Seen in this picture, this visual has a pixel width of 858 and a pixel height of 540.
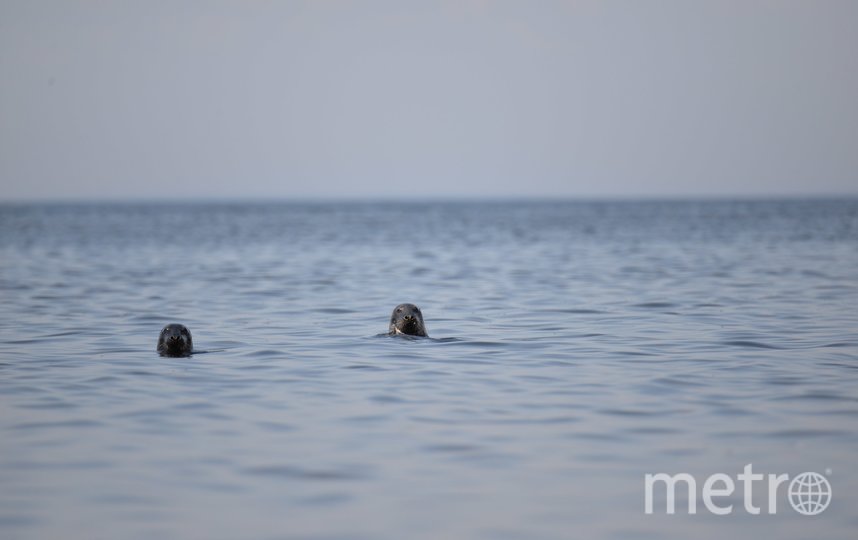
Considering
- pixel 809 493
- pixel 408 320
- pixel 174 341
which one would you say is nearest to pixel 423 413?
pixel 809 493

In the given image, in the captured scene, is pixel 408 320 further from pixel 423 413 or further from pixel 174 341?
pixel 423 413

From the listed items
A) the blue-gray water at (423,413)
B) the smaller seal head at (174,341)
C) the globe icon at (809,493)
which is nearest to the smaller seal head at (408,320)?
the blue-gray water at (423,413)

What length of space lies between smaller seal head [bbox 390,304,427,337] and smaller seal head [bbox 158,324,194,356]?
11.9 feet

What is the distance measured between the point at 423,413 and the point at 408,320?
6.10 meters

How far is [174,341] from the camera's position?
50.9 feet

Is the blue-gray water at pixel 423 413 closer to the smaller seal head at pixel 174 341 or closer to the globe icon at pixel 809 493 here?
the globe icon at pixel 809 493

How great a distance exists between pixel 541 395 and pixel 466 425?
6.12 ft

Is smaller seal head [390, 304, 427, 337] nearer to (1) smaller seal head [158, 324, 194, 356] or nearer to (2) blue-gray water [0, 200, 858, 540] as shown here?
(2) blue-gray water [0, 200, 858, 540]

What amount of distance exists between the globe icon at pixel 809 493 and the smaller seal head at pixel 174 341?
9.69 metres

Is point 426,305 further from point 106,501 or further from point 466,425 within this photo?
point 106,501

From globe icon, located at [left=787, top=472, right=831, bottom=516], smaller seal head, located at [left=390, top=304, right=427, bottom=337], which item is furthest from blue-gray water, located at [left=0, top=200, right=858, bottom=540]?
smaller seal head, located at [left=390, top=304, right=427, bottom=337]

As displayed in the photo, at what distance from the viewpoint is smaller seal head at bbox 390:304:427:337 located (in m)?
17.4

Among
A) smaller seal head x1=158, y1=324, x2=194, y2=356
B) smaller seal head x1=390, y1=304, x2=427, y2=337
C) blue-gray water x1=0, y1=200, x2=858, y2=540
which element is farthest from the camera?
smaller seal head x1=390, y1=304, x2=427, y2=337

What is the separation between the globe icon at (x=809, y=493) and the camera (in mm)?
8086
